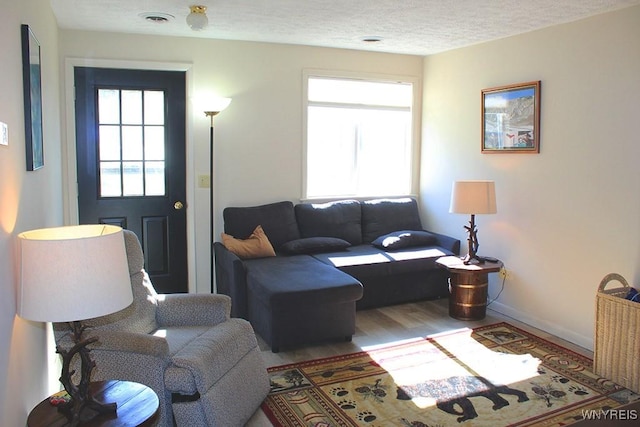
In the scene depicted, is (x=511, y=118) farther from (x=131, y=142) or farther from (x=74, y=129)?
(x=74, y=129)

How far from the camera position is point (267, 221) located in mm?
4809

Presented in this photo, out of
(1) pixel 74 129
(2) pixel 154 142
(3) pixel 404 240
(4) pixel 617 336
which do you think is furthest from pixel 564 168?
(1) pixel 74 129

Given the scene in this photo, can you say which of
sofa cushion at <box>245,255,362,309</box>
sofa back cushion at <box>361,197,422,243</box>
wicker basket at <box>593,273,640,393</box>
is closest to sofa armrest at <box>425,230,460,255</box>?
sofa back cushion at <box>361,197,422,243</box>

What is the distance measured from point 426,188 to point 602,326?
2.54m

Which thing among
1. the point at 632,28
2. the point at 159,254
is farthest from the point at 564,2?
the point at 159,254

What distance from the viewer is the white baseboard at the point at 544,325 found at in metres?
3.93

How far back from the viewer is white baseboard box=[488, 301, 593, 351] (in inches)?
155

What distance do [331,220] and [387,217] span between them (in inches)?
24.9

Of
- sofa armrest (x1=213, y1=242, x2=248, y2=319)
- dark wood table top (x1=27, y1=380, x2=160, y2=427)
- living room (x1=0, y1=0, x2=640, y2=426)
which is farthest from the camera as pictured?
sofa armrest (x1=213, y1=242, x2=248, y2=319)

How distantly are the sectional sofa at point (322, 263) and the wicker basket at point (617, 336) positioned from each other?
62.3 inches

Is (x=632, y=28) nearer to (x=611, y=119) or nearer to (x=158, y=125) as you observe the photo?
(x=611, y=119)

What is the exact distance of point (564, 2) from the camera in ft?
11.3

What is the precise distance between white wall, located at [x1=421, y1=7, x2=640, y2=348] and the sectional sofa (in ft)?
1.95

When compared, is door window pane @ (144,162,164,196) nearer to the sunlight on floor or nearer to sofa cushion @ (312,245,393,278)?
sofa cushion @ (312,245,393,278)
